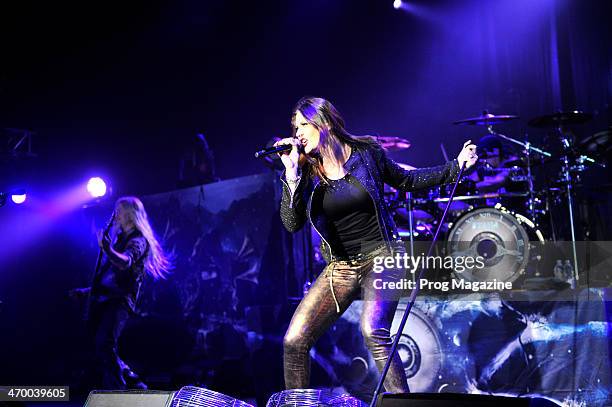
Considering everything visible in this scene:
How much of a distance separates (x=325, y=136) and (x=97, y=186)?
5.27 meters

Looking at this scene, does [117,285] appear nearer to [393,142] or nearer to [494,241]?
[393,142]

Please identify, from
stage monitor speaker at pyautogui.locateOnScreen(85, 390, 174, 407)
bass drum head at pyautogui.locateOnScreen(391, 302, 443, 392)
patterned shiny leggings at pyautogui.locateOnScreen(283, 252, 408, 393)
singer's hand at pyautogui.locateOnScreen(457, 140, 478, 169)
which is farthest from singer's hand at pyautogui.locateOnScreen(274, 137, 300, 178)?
bass drum head at pyautogui.locateOnScreen(391, 302, 443, 392)

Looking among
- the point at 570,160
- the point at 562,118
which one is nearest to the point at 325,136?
the point at 570,160

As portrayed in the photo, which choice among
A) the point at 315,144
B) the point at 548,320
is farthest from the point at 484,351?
the point at 315,144

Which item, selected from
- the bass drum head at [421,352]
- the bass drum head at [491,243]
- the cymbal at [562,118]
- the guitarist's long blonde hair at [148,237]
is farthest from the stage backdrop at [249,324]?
the cymbal at [562,118]

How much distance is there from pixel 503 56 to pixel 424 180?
711 centimetres

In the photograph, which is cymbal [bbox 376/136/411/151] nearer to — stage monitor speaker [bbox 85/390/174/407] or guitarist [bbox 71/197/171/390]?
guitarist [bbox 71/197/171/390]

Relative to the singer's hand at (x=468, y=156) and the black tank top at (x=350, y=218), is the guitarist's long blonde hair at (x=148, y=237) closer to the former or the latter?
the black tank top at (x=350, y=218)

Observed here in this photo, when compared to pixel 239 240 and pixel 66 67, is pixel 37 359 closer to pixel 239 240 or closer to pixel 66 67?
pixel 239 240

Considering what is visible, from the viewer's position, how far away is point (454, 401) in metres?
1.89

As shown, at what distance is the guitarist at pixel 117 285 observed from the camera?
6.33 m

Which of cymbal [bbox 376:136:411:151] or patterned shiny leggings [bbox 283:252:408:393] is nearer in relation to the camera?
patterned shiny leggings [bbox 283:252:408:393]

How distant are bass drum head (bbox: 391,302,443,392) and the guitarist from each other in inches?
115

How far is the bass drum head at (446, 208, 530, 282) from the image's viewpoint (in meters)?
6.38
